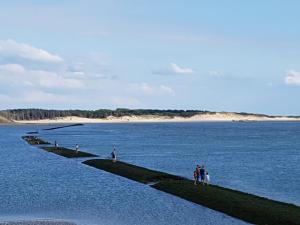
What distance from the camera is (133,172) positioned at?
71.8m

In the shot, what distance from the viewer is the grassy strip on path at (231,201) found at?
39.2 metres

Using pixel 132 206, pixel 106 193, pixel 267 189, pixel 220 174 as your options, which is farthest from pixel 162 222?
pixel 220 174

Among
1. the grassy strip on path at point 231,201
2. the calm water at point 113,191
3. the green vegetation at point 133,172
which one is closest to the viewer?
the grassy strip on path at point 231,201

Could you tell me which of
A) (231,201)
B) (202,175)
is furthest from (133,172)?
(231,201)

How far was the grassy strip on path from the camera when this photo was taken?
3922 cm

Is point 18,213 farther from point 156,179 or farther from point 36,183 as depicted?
point 156,179

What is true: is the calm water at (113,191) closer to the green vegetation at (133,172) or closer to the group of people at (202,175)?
the green vegetation at (133,172)

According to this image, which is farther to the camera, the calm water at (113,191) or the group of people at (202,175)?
the group of people at (202,175)

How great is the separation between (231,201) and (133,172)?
27.0 m

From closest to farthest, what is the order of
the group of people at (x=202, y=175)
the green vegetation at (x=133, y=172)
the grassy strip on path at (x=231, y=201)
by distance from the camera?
the grassy strip on path at (x=231, y=201), the group of people at (x=202, y=175), the green vegetation at (x=133, y=172)

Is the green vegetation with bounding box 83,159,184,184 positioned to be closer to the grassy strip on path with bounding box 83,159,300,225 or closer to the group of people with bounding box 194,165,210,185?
the grassy strip on path with bounding box 83,159,300,225

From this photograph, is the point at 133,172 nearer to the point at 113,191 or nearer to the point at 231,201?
the point at 113,191

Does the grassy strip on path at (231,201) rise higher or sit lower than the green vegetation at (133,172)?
higher

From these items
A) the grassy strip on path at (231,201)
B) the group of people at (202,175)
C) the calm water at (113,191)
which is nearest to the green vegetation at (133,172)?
the grassy strip on path at (231,201)
